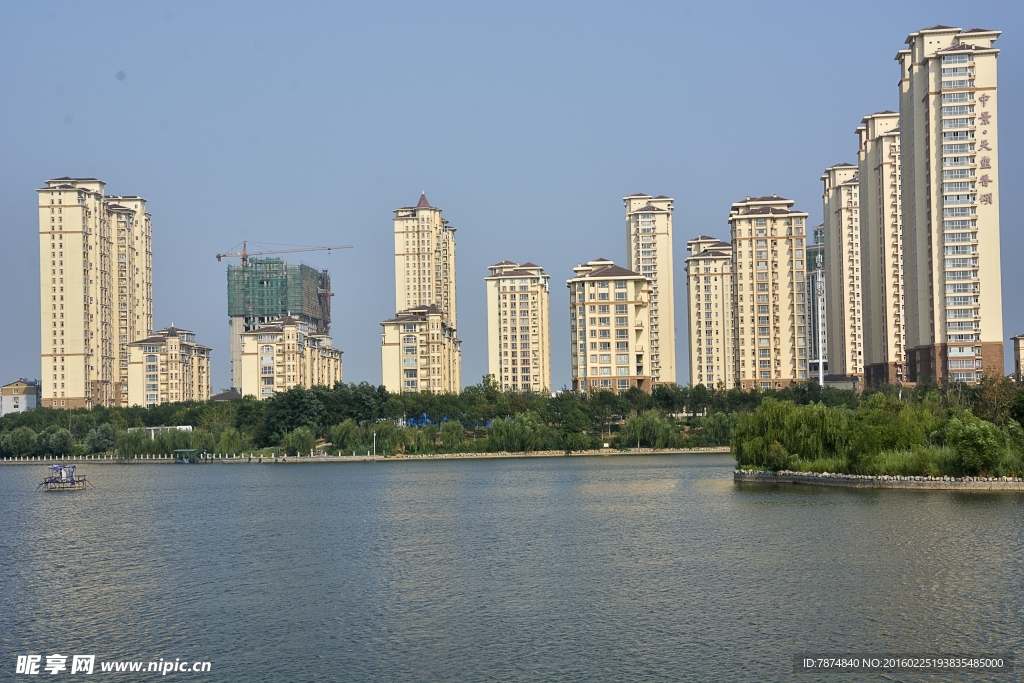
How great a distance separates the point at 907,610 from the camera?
61.5 feet

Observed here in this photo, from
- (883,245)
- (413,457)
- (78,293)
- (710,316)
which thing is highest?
(883,245)

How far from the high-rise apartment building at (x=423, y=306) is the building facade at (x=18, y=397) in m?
33.6

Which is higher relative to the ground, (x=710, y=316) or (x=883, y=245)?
(x=883, y=245)

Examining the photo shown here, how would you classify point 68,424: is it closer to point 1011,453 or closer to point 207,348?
point 207,348

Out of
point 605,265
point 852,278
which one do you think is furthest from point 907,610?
point 852,278

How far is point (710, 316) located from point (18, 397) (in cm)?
6132

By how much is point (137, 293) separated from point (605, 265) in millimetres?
41577

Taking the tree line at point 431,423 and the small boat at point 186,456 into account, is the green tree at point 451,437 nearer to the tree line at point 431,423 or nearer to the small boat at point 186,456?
the tree line at point 431,423

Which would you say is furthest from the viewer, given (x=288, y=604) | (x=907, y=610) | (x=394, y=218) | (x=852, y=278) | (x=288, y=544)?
(x=394, y=218)

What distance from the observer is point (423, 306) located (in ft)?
315

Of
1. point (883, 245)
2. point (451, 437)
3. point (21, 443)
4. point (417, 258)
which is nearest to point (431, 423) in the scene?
point (451, 437)

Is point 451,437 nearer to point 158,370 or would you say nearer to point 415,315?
point 415,315

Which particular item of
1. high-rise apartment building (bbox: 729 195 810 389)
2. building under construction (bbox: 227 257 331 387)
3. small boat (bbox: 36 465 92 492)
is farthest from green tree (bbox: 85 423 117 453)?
building under construction (bbox: 227 257 331 387)

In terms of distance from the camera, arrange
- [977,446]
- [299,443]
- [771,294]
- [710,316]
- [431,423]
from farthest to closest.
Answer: [710,316], [771,294], [431,423], [299,443], [977,446]
